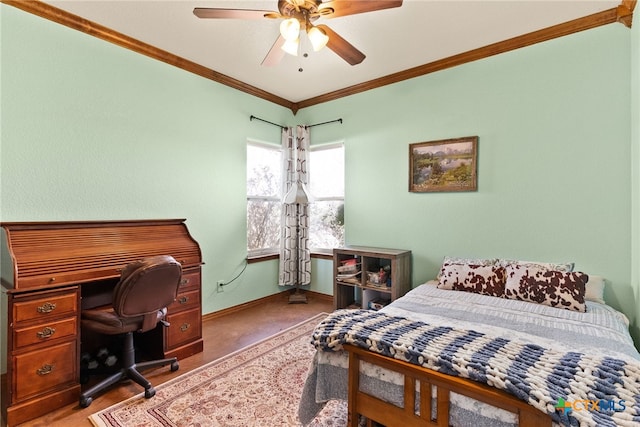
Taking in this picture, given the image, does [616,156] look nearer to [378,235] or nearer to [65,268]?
[378,235]

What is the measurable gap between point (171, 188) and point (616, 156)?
3.95 metres

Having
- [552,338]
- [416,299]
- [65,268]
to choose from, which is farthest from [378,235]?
[65,268]

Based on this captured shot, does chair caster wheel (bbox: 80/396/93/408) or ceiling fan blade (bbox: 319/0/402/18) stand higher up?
ceiling fan blade (bbox: 319/0/402/18)

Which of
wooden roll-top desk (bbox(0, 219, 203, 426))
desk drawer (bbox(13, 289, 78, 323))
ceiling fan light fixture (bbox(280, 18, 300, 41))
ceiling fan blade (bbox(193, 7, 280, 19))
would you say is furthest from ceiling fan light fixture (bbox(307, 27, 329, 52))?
desk drawer (bbox(13, 289, 78, 323))

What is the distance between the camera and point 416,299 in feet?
8.07

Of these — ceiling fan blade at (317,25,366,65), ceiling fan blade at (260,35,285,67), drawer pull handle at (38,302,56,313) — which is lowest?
drawer pull handle at (38,302,56,313)

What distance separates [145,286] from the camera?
80.2 inches

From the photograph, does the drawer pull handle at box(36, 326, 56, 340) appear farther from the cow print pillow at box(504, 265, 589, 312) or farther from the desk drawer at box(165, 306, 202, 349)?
the cow print pillow at box(504, 265, 589, 312)

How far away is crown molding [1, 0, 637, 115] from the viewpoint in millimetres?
2360

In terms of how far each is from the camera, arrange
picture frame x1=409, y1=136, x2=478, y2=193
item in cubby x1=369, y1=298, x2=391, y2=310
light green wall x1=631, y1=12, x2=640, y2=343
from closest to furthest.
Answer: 1. light green wall x1=631, y1=12, x2=640, y2=343
2. picture frame x1=409, y1=136, x2=478, y2=193
3. item in cubby x1=369, y1=298, x2=391, y2=310

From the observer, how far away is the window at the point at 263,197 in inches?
159

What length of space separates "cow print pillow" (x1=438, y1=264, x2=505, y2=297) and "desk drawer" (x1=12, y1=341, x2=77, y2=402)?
287 centimetres
